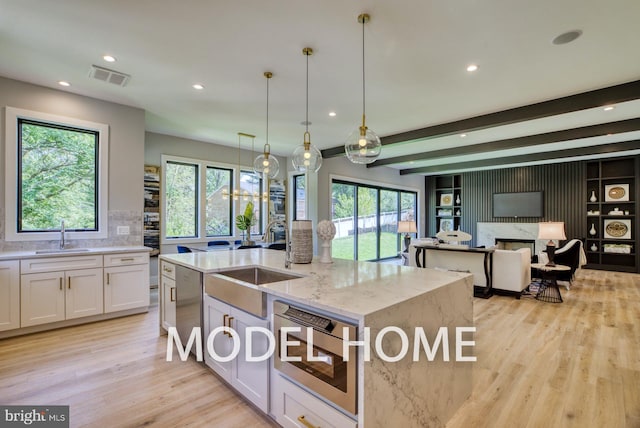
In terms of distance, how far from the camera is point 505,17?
231cm

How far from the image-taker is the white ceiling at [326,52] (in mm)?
→ 2264

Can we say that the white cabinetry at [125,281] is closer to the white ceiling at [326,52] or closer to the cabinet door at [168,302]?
the cabinet door at [168,302]

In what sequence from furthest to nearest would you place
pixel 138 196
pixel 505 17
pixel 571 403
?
pixel 138 196 < pixel 505 17 < pixel 571 403

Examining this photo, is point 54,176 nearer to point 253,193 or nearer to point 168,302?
point 168,302

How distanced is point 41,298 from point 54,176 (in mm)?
1481

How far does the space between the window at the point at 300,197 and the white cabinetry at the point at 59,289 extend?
4402 mm

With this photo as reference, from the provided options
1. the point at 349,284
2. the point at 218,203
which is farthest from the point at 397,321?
the point at 218,203

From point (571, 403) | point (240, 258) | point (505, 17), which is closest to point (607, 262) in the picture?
point (571, 403)

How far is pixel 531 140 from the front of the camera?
573 centimetres

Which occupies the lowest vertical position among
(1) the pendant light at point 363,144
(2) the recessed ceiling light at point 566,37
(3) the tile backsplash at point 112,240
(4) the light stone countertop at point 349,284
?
(4) the light stone countertop at point 349,284

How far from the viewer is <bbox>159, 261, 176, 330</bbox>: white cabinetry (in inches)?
118

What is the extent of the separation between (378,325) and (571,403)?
1.88m

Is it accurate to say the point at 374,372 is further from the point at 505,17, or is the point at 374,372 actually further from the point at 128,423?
the point at 505,17

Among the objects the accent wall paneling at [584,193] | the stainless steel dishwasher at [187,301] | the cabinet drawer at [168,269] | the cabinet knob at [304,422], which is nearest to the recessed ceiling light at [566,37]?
the cabinet knob at [304,422]
